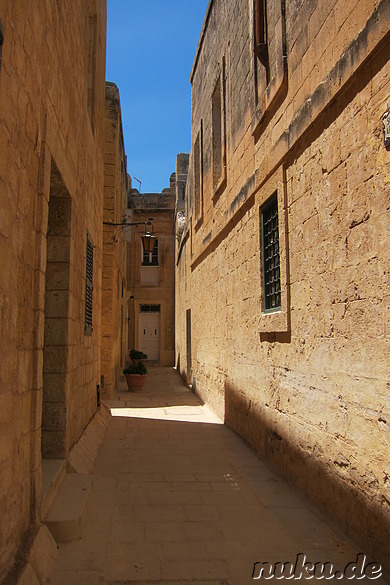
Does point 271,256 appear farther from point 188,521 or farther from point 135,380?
point 135,380

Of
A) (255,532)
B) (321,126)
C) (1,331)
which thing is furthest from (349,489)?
(321,126)

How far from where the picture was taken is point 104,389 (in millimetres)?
9977

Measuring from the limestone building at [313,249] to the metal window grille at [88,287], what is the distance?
2.00 m

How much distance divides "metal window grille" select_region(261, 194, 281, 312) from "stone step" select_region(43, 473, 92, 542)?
2603mm

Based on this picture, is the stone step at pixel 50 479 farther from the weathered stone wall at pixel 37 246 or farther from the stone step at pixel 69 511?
the weathered stone wall at pixel 37 246

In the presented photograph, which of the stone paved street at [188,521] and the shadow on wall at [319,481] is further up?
the shadow on wall at [319,481]

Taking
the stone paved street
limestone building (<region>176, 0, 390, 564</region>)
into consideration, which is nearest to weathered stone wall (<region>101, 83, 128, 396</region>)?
limestone building (<region>176, 0, 390, 564</region>)

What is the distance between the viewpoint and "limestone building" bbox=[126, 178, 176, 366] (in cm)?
2095

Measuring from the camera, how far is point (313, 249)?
3.87 m

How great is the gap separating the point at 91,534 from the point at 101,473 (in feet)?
4.83

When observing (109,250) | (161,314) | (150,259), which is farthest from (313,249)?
(150,259)

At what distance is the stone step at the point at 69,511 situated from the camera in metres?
3.08

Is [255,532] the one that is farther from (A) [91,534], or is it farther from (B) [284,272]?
(B) [284,272]

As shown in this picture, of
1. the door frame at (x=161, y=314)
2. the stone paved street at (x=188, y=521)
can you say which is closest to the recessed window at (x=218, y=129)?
the stone paved street at (x=188, y=521)
